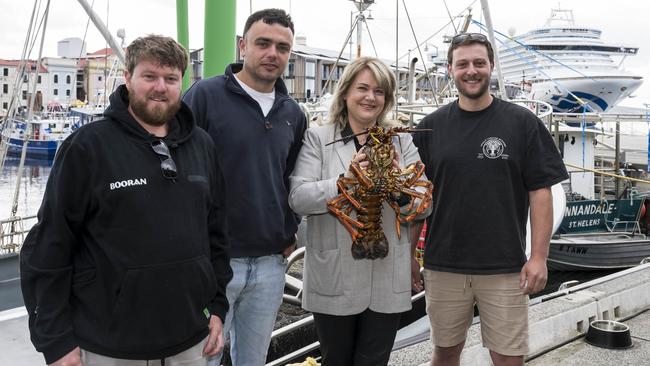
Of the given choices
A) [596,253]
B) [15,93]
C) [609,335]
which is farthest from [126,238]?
[596,253]

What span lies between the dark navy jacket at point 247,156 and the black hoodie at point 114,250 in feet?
1.82

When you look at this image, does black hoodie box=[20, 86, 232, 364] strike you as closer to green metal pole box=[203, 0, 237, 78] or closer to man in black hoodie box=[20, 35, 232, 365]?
man in black hoodie box=[20, 35, 232, 365]

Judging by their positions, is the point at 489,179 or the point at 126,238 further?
the point at 489,179

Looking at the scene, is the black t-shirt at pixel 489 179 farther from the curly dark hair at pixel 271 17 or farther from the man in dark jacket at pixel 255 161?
the curly dark hair at pixel 271 17

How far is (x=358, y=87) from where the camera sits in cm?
273

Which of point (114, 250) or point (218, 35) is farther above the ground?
point (218, 35)

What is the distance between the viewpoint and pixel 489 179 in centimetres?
300

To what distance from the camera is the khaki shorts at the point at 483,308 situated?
121 inches

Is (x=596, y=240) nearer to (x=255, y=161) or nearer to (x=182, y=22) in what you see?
(x=182, y=22)

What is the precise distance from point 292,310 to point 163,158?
170 inches

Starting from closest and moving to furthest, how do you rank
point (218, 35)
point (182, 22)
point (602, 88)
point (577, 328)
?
point (218, 35) < point (182, 22) < point (577, 328) < point (602, 88)

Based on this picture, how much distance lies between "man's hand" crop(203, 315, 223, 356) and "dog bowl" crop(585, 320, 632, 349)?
3432 mm

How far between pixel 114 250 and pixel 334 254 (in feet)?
3.46

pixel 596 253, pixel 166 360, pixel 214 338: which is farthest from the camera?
pixel 596 253
